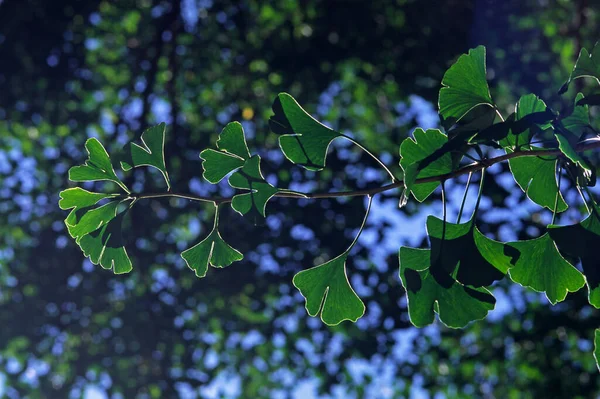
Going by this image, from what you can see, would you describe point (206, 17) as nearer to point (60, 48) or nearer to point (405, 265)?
point (60, 48)

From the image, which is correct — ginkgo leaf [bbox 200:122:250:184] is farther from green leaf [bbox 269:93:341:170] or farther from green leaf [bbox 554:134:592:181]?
green leaf [bbox 554:134:592:181]

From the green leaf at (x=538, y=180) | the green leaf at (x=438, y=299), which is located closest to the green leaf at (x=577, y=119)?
the green leaf at (x=538, y=180)

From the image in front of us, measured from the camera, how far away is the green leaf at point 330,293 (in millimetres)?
864

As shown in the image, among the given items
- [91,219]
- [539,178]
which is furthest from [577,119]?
[91,219]

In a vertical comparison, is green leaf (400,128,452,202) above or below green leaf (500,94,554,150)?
below

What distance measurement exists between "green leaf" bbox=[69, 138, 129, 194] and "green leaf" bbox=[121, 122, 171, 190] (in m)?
0.02

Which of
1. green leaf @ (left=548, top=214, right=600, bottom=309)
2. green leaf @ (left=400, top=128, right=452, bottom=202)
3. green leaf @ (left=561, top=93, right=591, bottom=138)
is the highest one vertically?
green leaf @ (left=561, top=93, right=591, bottom=138)

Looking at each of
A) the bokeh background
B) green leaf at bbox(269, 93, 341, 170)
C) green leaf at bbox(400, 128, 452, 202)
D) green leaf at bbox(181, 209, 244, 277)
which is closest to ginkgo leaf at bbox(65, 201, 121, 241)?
green leaf at bbox(181, 209, 244, 277)

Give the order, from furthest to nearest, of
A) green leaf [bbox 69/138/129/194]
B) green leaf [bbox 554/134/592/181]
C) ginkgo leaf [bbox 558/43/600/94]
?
green leaf [bbox 69/138/129/194], ginkgo leaf [bbox 558/43/600/94], green leaf [bbox 554/134/592/181]

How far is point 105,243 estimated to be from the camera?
83cm

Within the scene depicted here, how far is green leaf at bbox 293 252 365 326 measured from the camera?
86 centimetres

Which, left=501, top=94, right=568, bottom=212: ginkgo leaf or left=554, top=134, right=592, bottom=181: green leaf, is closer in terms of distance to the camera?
left=554, top=134, right=592, bottom=181: green leaf

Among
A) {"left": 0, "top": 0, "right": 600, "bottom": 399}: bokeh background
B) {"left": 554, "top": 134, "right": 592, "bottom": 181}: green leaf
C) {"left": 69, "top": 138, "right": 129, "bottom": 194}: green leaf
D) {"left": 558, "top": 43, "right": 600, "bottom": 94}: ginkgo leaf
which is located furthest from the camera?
{"left": 0, "top": 0, "right": 600, "bottom": 399}: bokeh background

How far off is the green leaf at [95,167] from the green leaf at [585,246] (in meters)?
0.54
